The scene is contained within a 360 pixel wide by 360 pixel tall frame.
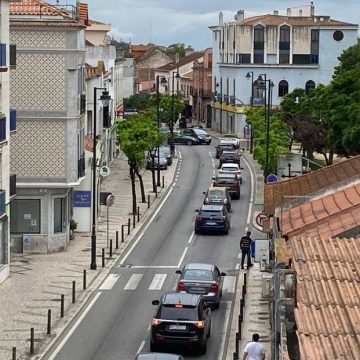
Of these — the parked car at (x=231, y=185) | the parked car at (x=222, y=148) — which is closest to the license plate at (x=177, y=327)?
the parked car at (x=231, y=185)

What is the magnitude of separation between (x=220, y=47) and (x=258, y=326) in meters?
96.0

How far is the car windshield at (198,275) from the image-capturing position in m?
35.5

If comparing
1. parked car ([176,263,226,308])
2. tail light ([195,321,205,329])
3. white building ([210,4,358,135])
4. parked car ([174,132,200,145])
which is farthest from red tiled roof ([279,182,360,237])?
white building ([210,4,358,135])

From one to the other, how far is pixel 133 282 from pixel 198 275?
4.89m

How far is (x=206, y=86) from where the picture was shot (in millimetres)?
138250

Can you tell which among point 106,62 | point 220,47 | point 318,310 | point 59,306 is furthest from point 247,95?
point 318,310

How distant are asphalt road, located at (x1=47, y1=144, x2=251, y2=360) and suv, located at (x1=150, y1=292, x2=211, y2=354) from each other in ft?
1.74

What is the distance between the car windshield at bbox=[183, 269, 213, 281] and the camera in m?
35.5

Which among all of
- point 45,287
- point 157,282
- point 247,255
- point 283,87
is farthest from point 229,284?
point 283,87

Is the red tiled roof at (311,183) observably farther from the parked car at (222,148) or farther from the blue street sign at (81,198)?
the parked car at (222,148)

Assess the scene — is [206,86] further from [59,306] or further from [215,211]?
[59,306]

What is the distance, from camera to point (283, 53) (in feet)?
379

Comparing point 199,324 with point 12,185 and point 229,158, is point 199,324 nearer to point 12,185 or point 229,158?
point 12,185

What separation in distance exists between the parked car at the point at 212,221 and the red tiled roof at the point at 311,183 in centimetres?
1568
